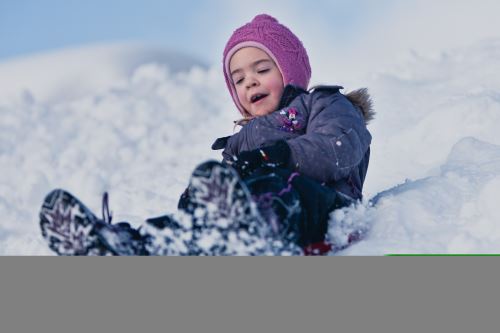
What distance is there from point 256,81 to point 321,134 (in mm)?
412

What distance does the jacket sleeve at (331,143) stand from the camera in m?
1.53

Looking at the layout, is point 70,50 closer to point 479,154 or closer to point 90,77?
point 90,77

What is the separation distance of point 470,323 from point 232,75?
37.5 inches

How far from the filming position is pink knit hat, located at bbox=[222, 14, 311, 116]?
197 cm

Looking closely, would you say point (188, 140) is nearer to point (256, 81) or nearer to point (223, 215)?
point (256, 81)

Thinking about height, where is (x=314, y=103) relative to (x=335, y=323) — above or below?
above

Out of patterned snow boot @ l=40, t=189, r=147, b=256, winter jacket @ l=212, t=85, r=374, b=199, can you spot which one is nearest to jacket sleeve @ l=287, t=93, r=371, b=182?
winter jacket @ l=212, t=85, r=374, b=199

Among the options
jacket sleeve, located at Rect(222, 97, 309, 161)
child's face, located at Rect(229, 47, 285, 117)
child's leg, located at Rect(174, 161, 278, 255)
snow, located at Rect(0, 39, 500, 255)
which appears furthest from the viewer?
child's face, located at Rect(229, 47, 285, 117)

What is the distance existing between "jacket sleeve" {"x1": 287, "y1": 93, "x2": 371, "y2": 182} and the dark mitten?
0.02 m

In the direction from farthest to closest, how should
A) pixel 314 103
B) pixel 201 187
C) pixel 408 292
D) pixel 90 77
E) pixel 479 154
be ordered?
1. pixel 90 77
2. pixel 479 154
3. pixel 314 103
4. pixel 408 292
5. pixel 201 187

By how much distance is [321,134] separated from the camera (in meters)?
1.58

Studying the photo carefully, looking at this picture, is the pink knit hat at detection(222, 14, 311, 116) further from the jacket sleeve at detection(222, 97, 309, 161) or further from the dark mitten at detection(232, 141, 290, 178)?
the dark mitten at detection(232, 141, 290, 178)

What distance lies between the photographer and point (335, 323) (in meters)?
1.42

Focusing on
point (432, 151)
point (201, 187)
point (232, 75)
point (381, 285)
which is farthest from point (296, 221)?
point (432, 151)
